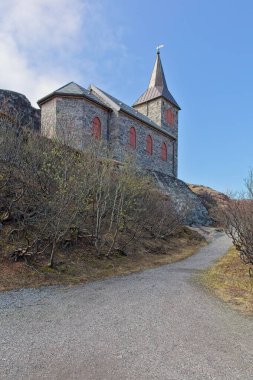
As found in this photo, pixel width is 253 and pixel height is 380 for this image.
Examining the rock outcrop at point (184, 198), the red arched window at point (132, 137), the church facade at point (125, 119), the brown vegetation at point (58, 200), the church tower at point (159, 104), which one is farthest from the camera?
the church tower at point (159, 104)

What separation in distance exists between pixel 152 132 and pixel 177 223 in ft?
52.6

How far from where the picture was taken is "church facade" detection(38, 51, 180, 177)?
83.4ft

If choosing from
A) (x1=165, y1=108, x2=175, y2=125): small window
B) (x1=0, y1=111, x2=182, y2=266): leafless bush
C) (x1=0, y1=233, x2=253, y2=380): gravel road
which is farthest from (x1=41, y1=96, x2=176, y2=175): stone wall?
(x1=0, y1=233, x2=253, y2=380): gravel road

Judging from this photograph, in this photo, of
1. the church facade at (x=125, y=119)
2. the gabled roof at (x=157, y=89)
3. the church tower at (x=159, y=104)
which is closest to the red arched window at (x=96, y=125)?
the church facade at (x=125, y=119)

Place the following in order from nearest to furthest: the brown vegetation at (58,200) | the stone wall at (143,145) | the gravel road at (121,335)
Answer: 1. the gravel road at (121,335)
2. the brown vegetation at (58,200)
3. the stone wall at (143,145)

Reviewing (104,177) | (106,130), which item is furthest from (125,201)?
(106,130)

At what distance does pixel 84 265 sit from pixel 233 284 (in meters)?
4.62

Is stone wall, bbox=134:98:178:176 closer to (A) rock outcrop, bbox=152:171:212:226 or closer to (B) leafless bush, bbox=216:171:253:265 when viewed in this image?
(A) rock outcrop, bbox=152:171:212:226

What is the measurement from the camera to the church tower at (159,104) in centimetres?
3816

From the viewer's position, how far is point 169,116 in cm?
3944

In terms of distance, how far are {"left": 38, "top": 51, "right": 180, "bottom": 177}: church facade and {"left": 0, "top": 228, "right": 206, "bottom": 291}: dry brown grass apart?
21.2ft

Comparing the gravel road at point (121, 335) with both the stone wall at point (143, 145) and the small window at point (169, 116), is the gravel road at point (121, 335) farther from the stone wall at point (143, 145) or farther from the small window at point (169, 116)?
the small window at point (169, 116)

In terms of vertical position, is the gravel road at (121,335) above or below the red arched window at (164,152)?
below

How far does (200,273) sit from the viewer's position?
10.5 m
